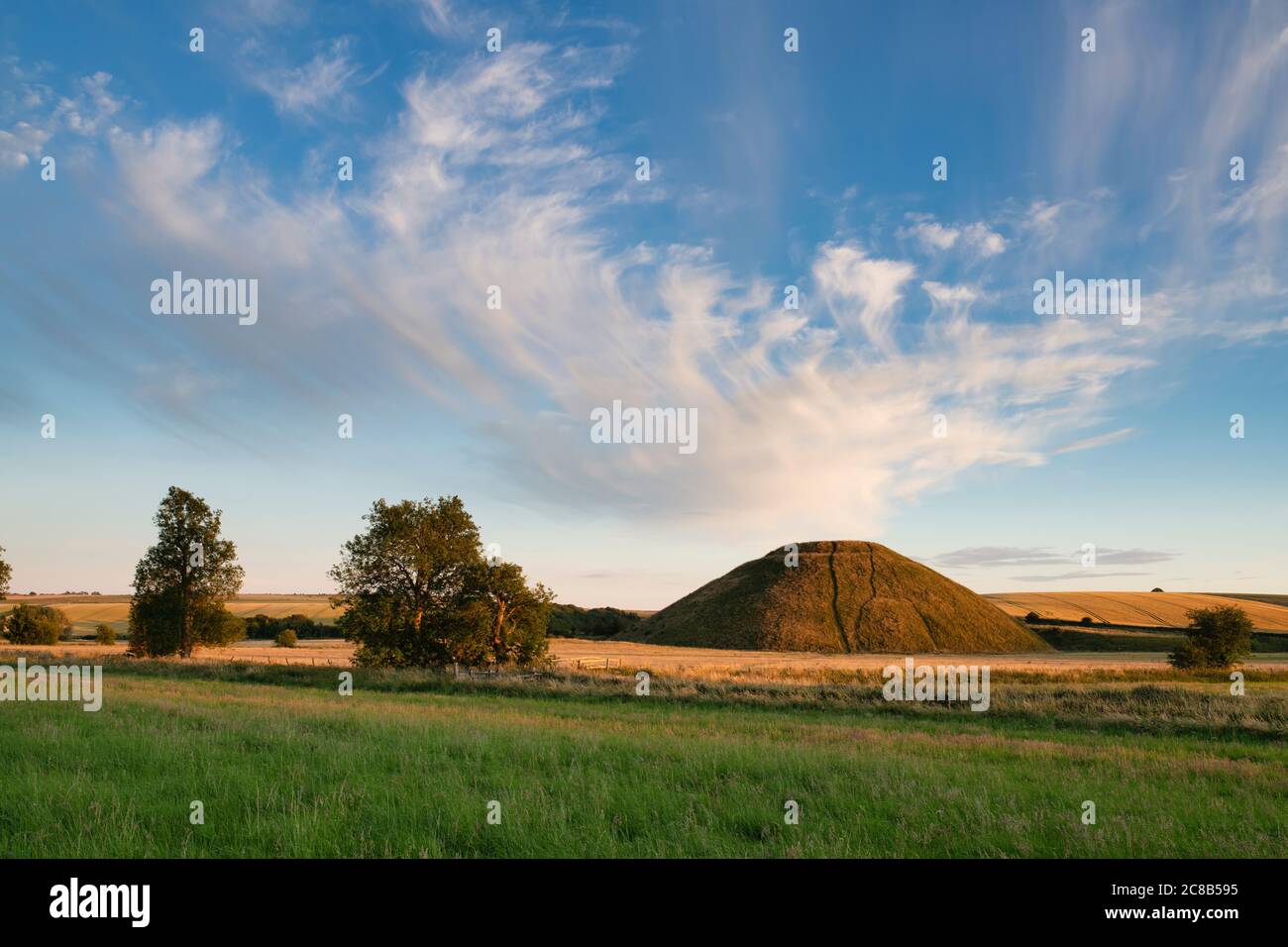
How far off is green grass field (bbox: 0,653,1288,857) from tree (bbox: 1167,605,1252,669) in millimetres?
48160

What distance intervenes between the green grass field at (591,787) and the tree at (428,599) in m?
22.5

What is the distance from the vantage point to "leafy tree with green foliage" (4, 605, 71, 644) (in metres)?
91.8

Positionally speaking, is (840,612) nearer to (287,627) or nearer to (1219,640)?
(1219,640)

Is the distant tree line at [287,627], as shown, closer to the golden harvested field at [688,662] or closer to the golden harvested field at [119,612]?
the golden harvested field at [119,612]

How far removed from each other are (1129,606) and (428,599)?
16053 centimetres

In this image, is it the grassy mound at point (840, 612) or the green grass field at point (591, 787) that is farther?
the grassy mound at point (840, 612)

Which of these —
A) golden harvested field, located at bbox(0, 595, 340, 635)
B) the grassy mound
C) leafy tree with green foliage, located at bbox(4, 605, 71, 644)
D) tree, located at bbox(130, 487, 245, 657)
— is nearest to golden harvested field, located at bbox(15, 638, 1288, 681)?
tree, located at bbox(130, 487, 245, 657)

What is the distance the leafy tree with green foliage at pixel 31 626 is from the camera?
91750 mm

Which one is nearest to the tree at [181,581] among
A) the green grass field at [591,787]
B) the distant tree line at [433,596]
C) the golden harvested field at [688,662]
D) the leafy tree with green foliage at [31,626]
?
the golden harvested field at [688,662]

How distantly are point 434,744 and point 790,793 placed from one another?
7853 millimetres

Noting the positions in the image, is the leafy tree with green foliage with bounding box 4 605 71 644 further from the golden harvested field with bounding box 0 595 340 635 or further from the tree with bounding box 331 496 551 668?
the tree with bounding box 331 496 551 668

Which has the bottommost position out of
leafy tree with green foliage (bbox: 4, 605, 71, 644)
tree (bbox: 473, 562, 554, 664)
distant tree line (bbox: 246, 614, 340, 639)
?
distant tree line (bbox: 246, 614, 340, 639)
